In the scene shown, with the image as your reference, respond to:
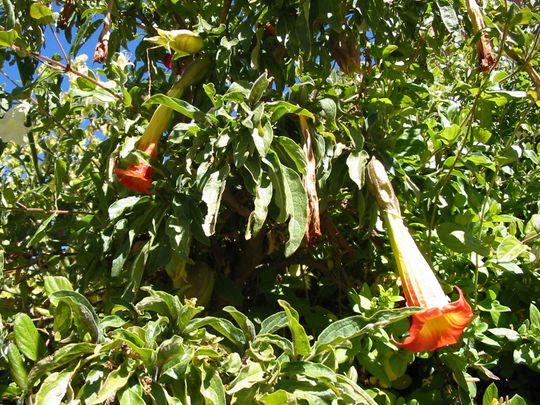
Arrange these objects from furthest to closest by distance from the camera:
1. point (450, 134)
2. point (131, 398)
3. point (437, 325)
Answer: point (450, 134), point (437, 325), point (131, 398)

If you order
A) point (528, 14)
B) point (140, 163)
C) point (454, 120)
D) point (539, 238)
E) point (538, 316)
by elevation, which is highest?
point (528, 14)

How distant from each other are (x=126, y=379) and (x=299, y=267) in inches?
40.8

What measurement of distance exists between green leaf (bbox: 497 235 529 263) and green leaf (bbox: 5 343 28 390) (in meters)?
1.06

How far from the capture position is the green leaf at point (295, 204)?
4.16 feet

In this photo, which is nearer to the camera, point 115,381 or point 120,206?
point 115,381

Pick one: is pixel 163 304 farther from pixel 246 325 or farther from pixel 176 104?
pixel 176 104

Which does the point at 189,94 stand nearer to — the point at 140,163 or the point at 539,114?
the point at 140,163

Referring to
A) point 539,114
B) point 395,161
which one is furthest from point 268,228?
point 539,114

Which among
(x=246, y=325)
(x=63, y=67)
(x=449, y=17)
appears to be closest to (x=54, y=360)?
(x=246, y=325)

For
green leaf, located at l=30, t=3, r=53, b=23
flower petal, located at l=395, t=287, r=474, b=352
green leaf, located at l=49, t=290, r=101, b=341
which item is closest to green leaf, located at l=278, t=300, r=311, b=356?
flower petal, located at l=395, t=287, r=474, b=352

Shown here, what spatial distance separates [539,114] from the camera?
2.30 meters

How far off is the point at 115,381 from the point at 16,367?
18cm

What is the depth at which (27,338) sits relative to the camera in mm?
1035

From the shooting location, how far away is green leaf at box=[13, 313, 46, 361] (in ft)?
3.36
